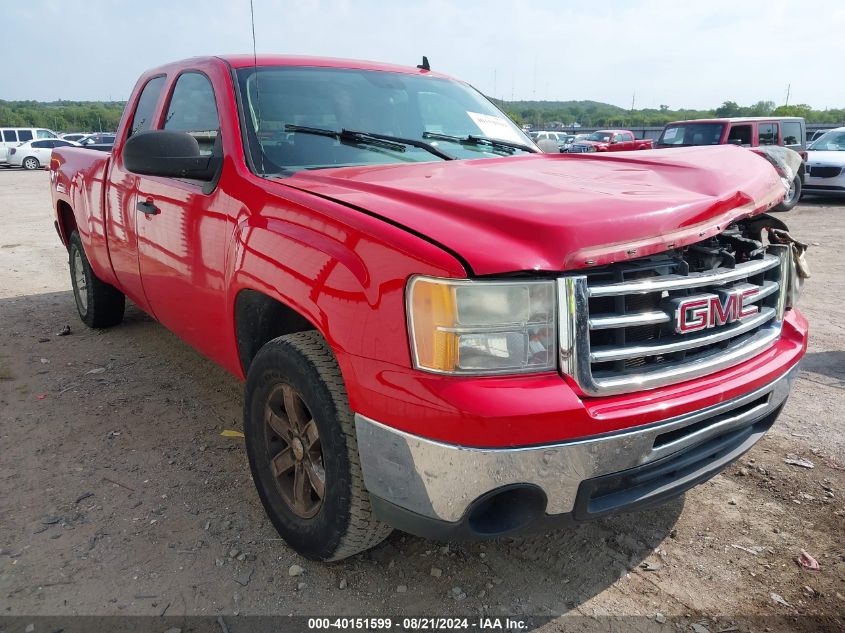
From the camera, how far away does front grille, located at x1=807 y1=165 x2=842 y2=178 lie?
13.5 meters

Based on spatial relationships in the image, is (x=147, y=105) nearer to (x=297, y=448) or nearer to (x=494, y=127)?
(x=494, y=127)

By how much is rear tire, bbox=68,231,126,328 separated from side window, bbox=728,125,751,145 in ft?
39.4

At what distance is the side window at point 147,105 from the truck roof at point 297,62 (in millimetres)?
140

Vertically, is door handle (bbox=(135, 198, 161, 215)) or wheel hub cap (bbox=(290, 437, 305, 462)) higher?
→ door handle (bbox=(135, 198, 161, 215))

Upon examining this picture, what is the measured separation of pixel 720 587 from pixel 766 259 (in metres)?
1.13

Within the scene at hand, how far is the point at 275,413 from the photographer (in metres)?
2.47

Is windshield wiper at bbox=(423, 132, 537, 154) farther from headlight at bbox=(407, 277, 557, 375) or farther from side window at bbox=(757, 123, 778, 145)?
side window at bbox=(757, 123, 778, 145)

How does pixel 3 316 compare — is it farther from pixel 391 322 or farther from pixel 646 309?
pixel 646 309

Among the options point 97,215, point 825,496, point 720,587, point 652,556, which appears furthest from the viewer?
point 97,215

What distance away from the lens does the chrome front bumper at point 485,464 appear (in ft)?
5.83

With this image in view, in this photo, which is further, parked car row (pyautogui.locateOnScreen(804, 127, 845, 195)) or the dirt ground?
parked car row (pyautogui.locateOnScreen(804, 127, 845, 195))

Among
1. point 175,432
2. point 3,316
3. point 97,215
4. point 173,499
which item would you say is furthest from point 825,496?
point 3,316

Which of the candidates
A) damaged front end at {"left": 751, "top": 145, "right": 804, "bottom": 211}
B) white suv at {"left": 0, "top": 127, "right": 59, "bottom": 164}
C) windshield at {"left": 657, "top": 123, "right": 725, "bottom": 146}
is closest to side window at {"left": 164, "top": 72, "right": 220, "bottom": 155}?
damaged front end at {"left": 751, "top": 145, "right": 804, "bottom": 211}

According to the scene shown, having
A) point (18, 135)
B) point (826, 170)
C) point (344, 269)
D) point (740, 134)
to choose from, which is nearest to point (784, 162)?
point (344, 269)
